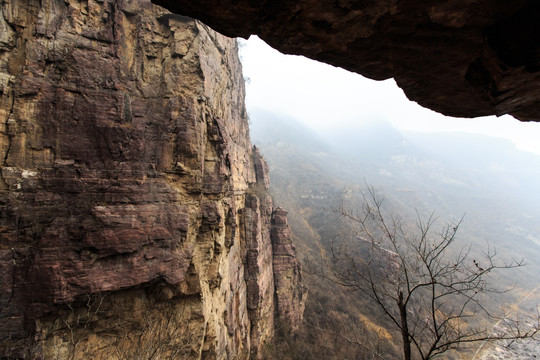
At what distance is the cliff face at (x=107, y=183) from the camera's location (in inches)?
258

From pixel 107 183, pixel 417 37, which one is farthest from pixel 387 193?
pixel 417 37

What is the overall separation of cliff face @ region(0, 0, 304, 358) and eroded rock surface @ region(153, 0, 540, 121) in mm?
6738

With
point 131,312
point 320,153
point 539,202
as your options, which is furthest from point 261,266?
point 539,202

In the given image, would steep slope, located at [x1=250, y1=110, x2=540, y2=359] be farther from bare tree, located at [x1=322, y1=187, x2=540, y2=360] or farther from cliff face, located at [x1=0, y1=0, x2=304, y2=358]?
cliff face, located at [x1=0, y1=0, x2=304, y2=358]

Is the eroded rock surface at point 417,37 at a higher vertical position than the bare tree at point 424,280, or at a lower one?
higher

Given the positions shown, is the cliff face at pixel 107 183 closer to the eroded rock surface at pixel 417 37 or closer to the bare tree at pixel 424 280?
the bare tree at pixel 424 280

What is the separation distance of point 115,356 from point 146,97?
9145 mm

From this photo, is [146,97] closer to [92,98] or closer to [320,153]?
[92,98]

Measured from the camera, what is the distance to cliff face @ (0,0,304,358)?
6.55 meters

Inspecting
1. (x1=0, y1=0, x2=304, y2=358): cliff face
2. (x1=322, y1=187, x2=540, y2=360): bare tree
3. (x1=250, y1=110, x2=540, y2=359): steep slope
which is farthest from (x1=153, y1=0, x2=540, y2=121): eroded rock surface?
(x1=0, y1=0, x2=304, y2=358): cliff face

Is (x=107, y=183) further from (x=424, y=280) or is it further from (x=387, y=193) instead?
(x=387, y=193)

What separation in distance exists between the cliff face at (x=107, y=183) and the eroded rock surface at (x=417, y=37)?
6.74m

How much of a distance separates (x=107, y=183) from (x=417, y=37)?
8.76m

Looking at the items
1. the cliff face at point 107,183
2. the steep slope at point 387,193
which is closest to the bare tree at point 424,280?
the steep slope at point 387,193
